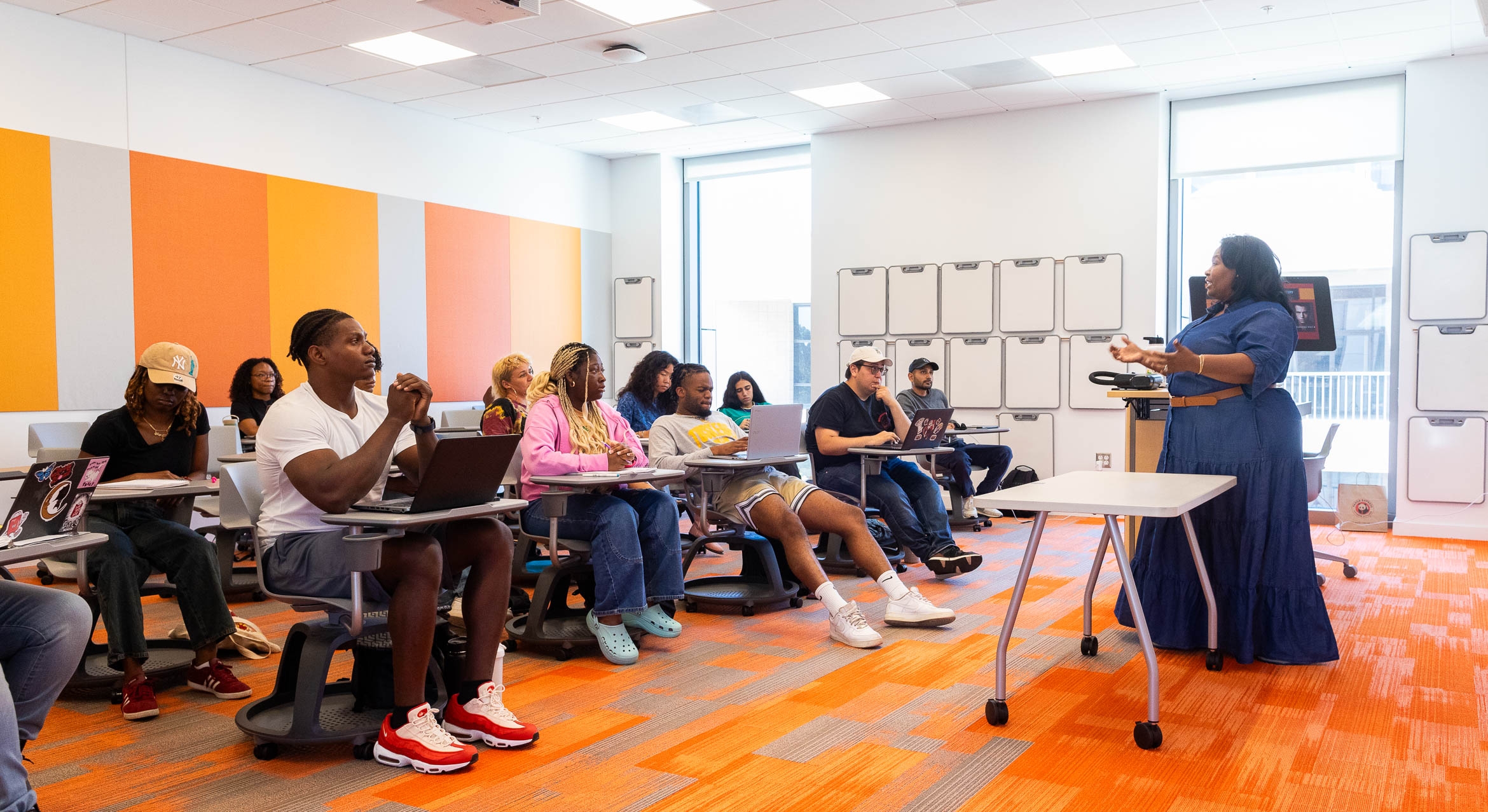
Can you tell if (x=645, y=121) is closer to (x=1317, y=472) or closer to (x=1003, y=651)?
(x=1317, y=472)

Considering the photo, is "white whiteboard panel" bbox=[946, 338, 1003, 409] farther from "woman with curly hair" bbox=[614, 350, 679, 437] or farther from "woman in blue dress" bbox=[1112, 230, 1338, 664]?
"woman in blue dress" bbox=[1112, 230, 1338, 664]

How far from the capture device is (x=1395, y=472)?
7.63 metres

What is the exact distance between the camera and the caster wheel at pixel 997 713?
3129 mm

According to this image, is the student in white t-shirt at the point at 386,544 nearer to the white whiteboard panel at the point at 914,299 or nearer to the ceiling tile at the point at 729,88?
the ceiling tile at the point at 729,88

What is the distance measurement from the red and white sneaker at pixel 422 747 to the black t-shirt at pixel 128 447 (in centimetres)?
170

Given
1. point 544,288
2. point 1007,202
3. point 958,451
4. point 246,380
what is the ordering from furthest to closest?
point 544,288 < point 1007,202 < point 958,451 < point 246,380

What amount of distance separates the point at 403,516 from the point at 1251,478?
2.87m

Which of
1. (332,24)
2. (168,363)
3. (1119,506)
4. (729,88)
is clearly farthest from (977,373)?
(168,363)

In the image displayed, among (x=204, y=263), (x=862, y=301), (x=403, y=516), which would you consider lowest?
(x=403, y=516)

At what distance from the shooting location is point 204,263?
23.9 ft

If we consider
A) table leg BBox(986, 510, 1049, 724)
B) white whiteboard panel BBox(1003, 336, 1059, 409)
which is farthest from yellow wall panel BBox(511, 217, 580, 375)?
table leg BBox(986, 510, 1049, 724)

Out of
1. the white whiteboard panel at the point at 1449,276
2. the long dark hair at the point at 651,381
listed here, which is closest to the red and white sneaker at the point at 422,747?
the long dark hair at the point at 651,381

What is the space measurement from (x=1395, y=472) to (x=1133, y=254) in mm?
2425

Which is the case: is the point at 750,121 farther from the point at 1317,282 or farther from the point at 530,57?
the point at 1317,282
